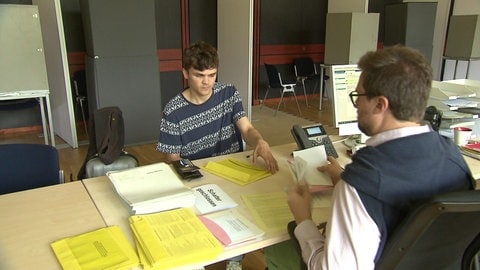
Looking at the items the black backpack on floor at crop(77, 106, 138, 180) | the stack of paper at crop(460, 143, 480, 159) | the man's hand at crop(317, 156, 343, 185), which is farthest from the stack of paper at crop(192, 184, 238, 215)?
the stack of paper at crop(460, 143, 480, 159)

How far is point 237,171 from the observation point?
1838 mm

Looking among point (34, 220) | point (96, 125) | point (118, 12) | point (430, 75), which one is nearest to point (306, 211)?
point (430, 75)

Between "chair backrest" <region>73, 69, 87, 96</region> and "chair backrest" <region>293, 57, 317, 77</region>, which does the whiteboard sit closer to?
"chair backrest" <region>73, 69, 87, 96</region>

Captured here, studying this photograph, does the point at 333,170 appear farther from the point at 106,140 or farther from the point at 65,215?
the point at 106,140

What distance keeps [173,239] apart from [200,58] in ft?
3.49

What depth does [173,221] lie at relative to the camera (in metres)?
1.37

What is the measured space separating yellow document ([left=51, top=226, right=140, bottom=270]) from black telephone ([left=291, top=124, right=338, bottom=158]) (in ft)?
3.23

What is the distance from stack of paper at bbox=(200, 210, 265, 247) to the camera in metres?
1.28

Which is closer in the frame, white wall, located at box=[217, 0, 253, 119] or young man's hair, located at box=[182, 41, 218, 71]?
young man's hair, located at box=[182, 41, 218, 71]

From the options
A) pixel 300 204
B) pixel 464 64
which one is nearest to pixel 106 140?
pixel 300 204

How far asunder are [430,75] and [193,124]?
54.7 inches

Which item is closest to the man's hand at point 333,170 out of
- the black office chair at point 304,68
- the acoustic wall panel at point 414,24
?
the black office chair at point 304,68

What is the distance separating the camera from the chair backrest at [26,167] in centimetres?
191

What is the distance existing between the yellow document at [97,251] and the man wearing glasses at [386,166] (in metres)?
0.56
